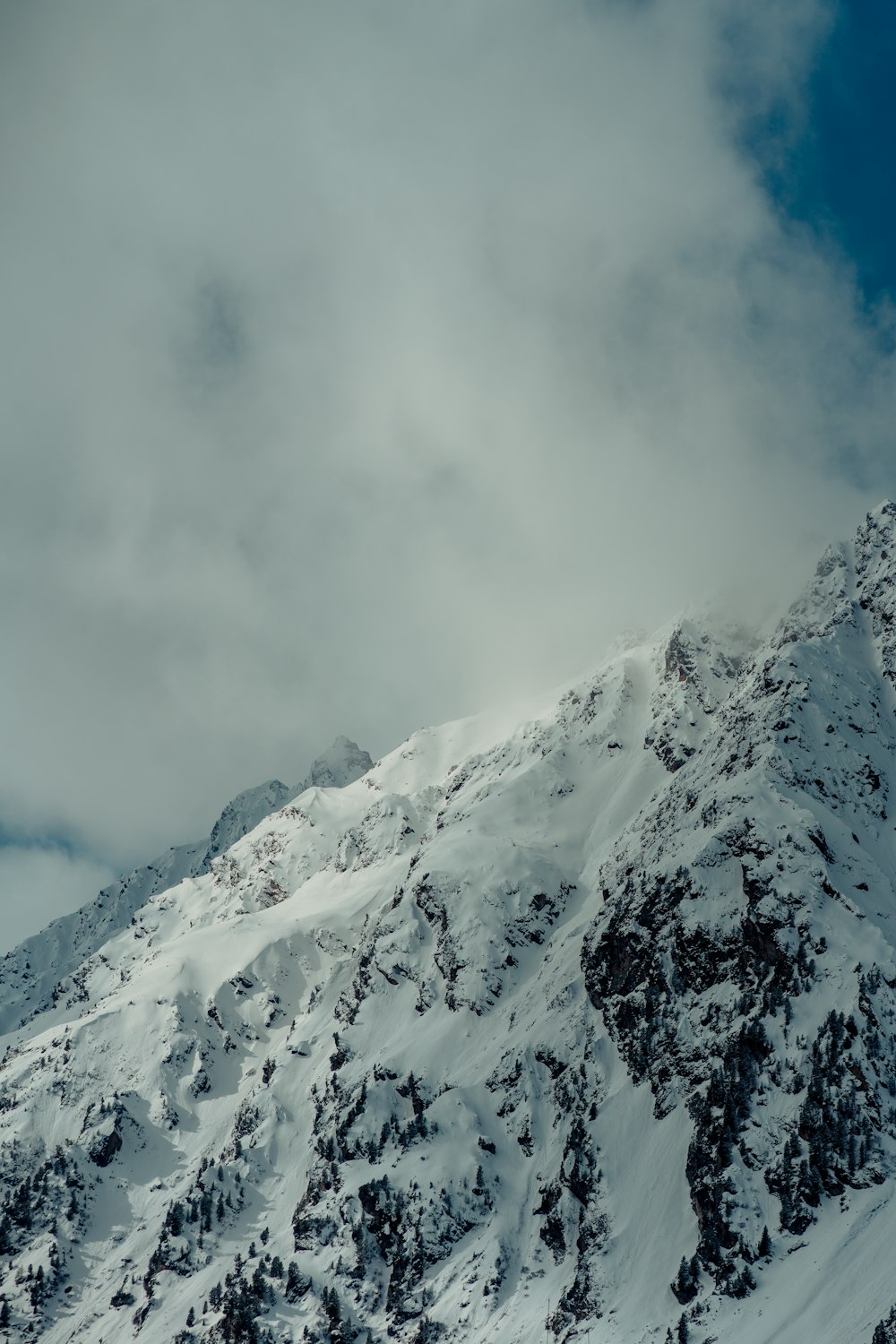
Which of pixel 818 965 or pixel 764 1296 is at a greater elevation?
pixel 818 965

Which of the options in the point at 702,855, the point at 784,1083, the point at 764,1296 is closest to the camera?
the point at 764,1296

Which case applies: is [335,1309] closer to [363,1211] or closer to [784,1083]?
[363,1211]

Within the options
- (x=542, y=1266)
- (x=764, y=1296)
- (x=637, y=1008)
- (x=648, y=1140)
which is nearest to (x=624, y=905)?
(x=637, y=1008)

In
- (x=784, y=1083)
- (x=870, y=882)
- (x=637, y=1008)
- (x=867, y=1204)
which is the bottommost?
(x=867, y=1204)

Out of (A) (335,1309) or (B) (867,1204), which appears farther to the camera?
(A) (335,1309)

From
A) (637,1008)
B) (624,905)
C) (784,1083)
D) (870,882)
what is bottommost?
(784,1083)

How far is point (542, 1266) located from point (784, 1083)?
49.4 metres

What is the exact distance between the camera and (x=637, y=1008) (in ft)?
601

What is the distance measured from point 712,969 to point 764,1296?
5042 centimetres

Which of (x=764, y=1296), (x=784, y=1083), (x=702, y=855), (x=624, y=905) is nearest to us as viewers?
(x=764, y=1296)

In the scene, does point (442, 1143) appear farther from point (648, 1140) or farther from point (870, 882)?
point (870, 882)

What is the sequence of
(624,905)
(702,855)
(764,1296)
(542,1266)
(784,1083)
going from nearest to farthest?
(764,1296) < (784,1083) < (542,1266) < (702,855) < (624,905)

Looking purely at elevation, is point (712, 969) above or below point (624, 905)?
below

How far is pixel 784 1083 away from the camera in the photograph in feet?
487
